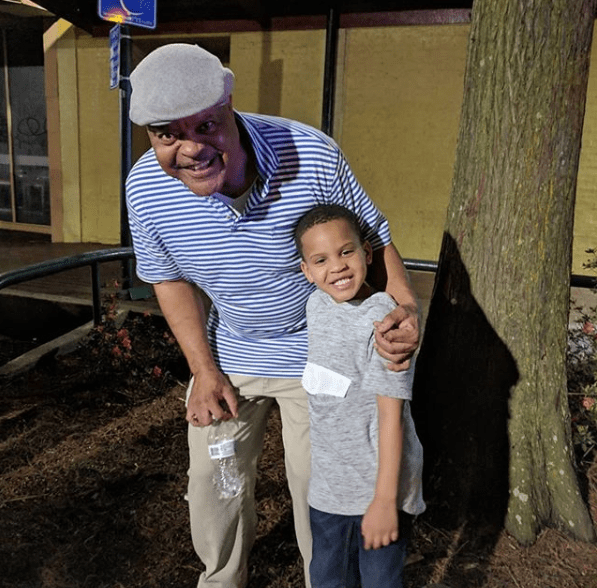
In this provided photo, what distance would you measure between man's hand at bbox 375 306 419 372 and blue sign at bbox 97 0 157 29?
167 inches

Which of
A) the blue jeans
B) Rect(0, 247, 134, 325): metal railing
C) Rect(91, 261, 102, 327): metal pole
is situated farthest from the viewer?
Rect(91, 261, 102, 327): metal pole

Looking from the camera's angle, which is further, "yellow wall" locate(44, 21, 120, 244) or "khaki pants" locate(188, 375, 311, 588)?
"yellow wall" locate(44, 21, 120, 244)

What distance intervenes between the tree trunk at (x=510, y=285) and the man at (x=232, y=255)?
74cm

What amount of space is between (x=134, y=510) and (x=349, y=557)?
1.44 meters

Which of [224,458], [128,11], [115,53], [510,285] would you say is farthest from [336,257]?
[115,53]

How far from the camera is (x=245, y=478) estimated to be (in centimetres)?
224

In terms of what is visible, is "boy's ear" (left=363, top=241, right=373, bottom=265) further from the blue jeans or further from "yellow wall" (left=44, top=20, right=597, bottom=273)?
"yellow wall" (left=44, top=20, right=597, bottom=273)

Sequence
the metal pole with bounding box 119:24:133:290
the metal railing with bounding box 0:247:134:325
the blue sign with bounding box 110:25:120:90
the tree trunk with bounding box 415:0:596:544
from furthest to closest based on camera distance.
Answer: the metal pole with bounding box 119:24:133:290, the blue sign with bounding box 110:25:120:90, the metal railing with bounding box 0:247:134:325, the tree trunk with bounding box 415:0:596:544

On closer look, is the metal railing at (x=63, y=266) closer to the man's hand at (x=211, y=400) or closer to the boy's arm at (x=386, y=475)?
the man's hand at (x=211, y=400)

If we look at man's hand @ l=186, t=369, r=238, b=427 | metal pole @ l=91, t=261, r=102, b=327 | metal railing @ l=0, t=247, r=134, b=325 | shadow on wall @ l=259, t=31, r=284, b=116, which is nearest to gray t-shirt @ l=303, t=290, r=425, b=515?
man's hand @ l=186, t=369, r=238, b=427

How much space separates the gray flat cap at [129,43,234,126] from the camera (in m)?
1.58

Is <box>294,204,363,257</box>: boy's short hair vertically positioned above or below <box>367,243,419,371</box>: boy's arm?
above

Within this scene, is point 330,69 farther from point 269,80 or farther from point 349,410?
point 349,410

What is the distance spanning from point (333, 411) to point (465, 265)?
3.64ft
